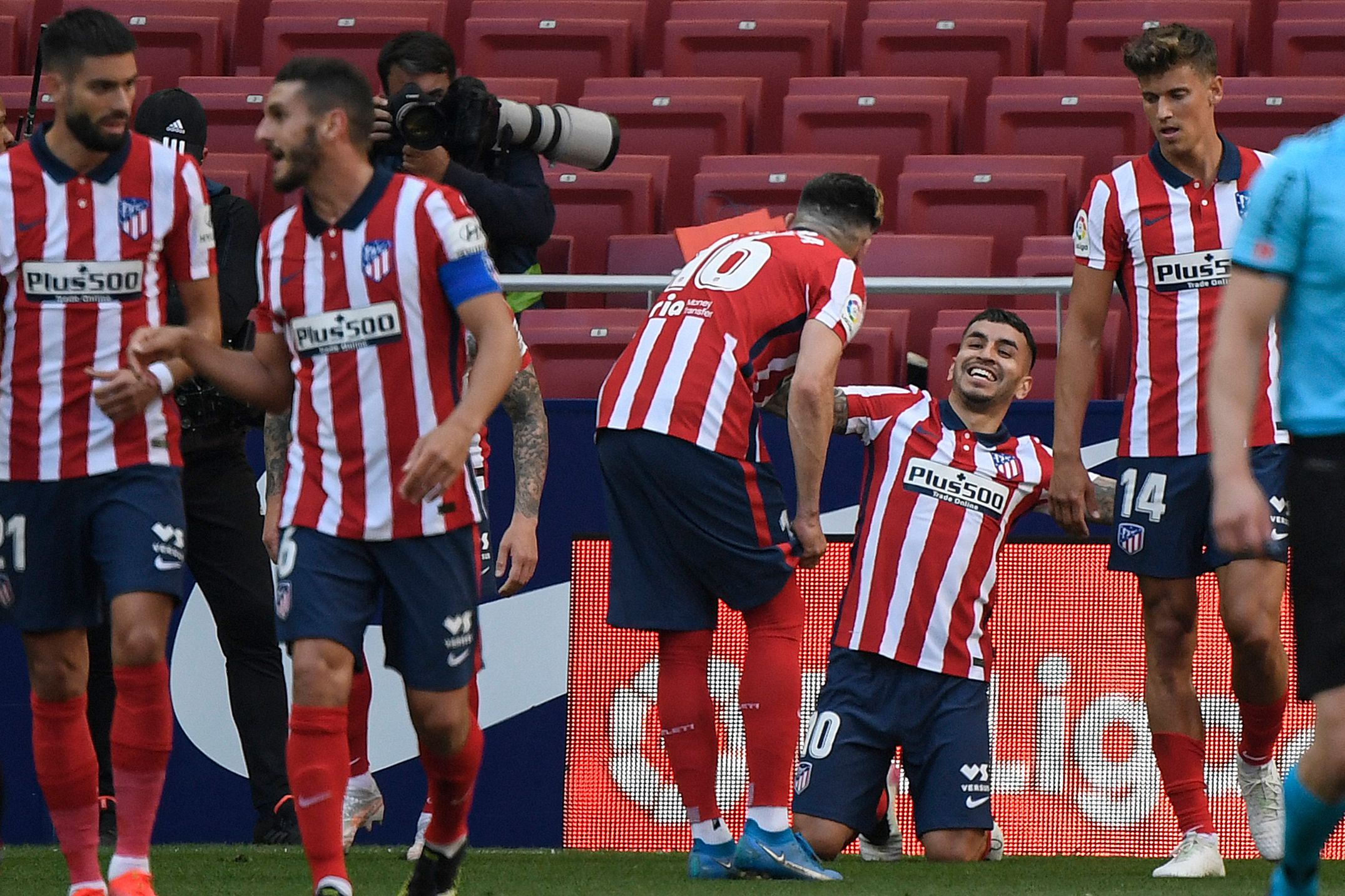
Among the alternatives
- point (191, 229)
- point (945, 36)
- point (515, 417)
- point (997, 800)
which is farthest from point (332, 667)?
point (945, 36)

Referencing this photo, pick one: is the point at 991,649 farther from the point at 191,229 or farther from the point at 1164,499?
the point at 191,229

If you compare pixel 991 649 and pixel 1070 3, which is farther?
pixel 1070 3

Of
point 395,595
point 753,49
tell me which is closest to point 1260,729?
point 395,595

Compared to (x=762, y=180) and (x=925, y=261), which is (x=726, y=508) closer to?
(x=925, y=261)

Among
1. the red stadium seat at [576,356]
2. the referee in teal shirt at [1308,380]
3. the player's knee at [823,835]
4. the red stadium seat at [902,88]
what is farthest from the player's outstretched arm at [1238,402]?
the red stadium seat at [902,88]

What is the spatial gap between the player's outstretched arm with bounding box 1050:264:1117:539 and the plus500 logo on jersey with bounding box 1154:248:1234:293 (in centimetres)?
16

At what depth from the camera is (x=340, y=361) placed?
363 centimetres

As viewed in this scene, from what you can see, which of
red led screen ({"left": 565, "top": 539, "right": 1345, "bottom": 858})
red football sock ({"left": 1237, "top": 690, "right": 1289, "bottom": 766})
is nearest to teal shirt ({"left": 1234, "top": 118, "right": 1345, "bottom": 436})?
red football sock ({"left": 1237, "top": 690, "right": 1289, "bottom": 766})

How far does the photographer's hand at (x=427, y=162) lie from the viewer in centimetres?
525

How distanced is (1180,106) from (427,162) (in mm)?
2027

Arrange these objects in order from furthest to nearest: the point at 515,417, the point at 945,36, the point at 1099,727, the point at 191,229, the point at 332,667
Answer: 1. the point at 945,36
2. the point at 1099,727
3. the point at 515,417
4. the point at 191,229
5. the point at 332,667

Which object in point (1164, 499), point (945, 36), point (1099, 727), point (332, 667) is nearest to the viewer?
point (332, 667)

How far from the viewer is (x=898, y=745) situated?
5.16 metres

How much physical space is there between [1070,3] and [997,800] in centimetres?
479
